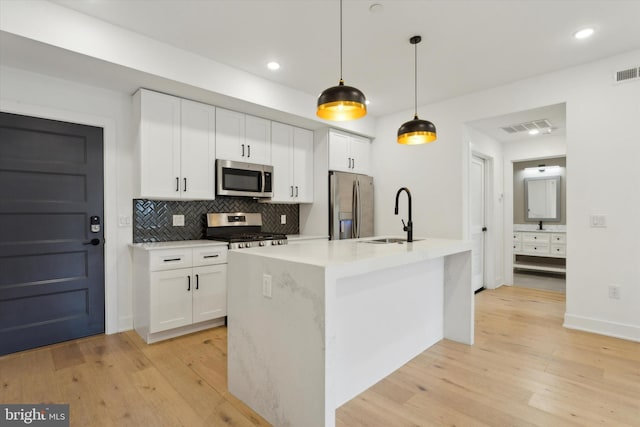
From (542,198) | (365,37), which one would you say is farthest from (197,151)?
(542,198)

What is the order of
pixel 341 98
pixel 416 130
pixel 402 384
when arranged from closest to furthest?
pixel 341 98 < pixel 402 384 < pixel 416 130

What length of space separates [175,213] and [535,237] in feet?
20.9

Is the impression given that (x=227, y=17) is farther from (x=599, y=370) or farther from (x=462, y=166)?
(x=599, y=370)

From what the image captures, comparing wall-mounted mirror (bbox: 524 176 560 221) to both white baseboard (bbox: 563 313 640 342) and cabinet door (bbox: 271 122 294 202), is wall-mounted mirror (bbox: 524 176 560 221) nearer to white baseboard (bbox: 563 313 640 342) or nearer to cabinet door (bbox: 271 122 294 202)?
white baseboard (bbox: 563 313 640 342)

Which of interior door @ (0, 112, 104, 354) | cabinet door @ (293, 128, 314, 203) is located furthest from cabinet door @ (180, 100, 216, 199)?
cabinet door @ (293, 128, 314, 203)

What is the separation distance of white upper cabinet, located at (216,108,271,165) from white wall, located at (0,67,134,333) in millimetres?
909

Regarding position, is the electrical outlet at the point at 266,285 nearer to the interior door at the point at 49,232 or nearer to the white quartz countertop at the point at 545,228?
the interior door at the point at 49,232

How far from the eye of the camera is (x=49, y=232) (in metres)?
2.94

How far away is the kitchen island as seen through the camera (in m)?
1.60

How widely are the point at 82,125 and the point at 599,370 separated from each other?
4873 mm

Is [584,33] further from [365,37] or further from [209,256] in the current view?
[209,256]

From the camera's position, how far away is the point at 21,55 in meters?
2.54

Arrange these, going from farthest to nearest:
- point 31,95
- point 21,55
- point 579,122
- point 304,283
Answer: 1. point 579,122
2. point 31,95
3. point 21,55
4. point 304,283

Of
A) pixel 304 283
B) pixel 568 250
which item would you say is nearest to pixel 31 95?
pixel 304 283
